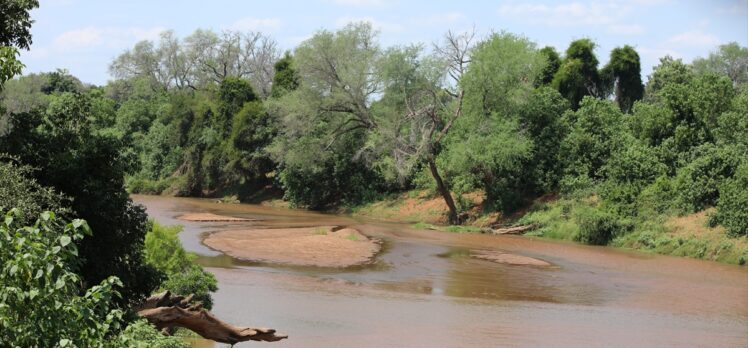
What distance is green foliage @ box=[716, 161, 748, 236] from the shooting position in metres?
35.7

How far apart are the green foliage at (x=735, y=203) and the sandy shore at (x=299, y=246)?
15.7 metres

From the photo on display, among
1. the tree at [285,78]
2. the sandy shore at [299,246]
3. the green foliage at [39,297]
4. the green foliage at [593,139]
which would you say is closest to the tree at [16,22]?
the green foliage at [39,297]

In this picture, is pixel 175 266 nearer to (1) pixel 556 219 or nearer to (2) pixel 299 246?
(2) pixel 299 246

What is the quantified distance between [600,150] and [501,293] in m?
24.5

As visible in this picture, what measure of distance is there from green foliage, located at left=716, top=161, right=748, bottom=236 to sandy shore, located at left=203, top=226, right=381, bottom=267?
15.7 m

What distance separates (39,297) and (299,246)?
28.0m

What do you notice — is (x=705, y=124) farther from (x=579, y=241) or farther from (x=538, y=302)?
(x=538, y=302)

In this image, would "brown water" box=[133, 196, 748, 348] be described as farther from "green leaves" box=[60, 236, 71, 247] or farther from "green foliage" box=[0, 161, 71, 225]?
"green leaves" box=[60, 236, 71, 247]

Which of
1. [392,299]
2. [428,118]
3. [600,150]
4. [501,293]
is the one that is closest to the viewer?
[392,299]

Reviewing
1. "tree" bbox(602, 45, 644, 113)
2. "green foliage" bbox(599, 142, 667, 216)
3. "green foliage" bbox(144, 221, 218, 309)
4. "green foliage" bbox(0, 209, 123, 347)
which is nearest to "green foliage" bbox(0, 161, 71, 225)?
"green foliage" bbox(0, 209, 123, 347)

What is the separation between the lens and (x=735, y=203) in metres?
36.1

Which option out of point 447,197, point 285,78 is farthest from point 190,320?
point 285,78

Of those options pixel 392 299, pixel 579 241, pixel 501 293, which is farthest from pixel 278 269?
pixel 579 241

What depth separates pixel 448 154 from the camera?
49688 millimetres
